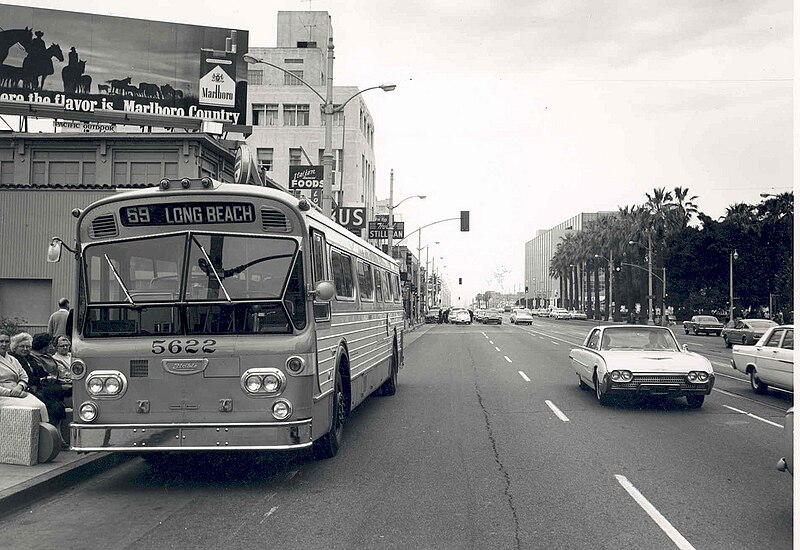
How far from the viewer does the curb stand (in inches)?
260

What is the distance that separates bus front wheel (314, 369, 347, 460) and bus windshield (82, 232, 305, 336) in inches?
69.4

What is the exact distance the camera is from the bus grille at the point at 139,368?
23.6ft

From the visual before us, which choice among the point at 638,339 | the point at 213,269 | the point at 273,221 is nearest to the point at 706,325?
the point at 638,339

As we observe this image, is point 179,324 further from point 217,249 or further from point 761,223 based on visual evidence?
point 761,223

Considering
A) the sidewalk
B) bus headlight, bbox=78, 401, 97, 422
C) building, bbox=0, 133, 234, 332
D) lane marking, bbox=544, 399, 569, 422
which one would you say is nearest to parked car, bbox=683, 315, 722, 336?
building, bbox=0, 133, 234, 332

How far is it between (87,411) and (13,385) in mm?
1638

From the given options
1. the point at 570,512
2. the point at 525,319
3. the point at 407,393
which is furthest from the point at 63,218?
the point at 525,319

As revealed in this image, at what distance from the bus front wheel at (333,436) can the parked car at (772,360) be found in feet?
28.2

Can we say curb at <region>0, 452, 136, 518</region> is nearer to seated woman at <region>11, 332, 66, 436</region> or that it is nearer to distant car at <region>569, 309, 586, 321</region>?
seated woman at <region>11, 332, 66, 436</region>

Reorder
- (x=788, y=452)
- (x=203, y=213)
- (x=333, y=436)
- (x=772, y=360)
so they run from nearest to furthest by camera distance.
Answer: (x=788, y=452)
(x=203, y=213)
(x=333, y=436)
(x=772, y=360)

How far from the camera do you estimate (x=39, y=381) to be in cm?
923

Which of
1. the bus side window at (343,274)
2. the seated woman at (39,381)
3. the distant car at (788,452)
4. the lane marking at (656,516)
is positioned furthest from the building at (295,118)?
the distant car at (788,452)

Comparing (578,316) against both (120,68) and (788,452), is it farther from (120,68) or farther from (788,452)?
(788,452)

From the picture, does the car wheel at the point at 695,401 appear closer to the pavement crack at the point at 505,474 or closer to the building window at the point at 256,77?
the pavement crack at the point at 505,474
